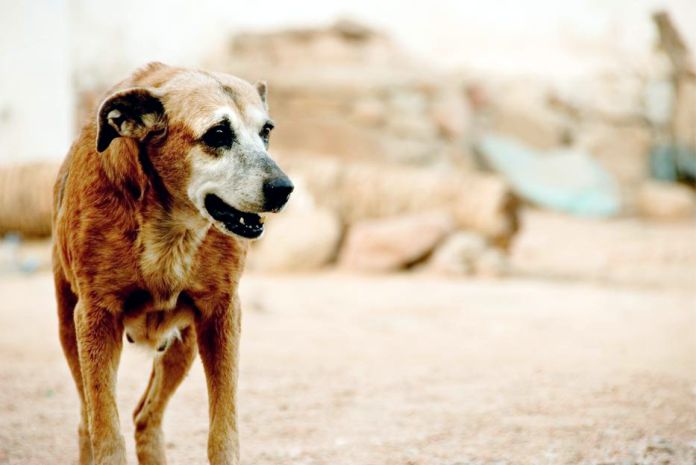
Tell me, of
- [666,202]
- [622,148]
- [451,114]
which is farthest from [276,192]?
[622,148]

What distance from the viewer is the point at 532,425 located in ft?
14.0

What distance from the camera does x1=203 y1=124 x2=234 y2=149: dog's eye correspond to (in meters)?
3.06

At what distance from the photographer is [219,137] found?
3.08m

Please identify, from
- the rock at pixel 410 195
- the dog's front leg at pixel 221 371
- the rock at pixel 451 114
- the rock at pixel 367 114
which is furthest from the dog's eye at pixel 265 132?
the rock at pixel 451 114

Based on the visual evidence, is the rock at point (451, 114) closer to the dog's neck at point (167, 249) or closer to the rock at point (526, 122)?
the rock at point (526, 122)

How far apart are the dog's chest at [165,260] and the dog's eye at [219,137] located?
1.08 feet

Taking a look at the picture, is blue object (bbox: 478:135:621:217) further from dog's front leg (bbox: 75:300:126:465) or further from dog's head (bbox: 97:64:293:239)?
dog's front leg (bbox: 75:300:126:465)

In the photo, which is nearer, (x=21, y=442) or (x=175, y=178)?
(x=175, y=178)

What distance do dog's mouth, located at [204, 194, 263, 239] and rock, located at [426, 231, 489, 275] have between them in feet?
22.8

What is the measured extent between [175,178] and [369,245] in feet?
23.5

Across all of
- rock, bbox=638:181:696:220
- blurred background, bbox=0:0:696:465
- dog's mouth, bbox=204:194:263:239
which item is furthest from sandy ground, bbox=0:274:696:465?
rock, bbox=638:181:696:220

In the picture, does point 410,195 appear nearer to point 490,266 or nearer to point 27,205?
point 490,266

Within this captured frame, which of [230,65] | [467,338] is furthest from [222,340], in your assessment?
[230,65]

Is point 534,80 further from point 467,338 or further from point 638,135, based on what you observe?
point 467,338
